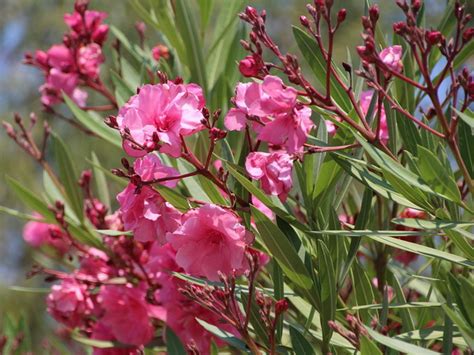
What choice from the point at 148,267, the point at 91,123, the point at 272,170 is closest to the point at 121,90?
the point at 91,123

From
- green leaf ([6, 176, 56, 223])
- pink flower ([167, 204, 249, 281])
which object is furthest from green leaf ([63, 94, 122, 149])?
pink flower ([167, 204, 249, 281])

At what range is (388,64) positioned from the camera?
2.93 feet

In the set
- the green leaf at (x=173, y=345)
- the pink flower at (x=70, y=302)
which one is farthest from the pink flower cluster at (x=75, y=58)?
the green leaf at (x=173, y=345)

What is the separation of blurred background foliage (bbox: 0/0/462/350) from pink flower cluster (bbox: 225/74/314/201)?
4675 millimetres

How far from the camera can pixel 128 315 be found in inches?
54.1

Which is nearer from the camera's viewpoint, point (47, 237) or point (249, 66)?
point (249, 66)

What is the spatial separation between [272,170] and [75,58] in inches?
33.0

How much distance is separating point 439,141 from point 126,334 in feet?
2.14

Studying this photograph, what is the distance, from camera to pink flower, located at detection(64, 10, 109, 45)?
5.66ft

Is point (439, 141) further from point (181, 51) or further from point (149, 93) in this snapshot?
point (181, 51)

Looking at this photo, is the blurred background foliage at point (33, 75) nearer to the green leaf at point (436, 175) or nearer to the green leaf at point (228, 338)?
the green leaf at point (228, 338)

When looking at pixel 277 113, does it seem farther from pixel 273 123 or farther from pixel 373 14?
pixel 373 14

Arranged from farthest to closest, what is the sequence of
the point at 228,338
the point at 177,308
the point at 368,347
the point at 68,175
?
the point at 68,175 → the point at 177,308 → the point at 228,338 → the point at 368,347

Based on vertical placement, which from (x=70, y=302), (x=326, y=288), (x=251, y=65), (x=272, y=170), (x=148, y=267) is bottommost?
(x=70, y=302)
